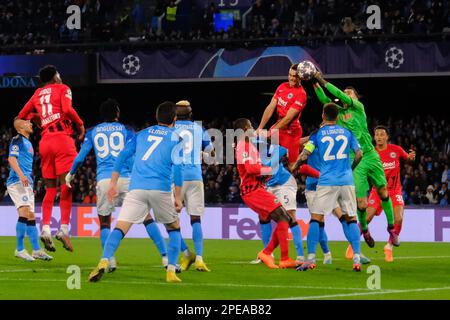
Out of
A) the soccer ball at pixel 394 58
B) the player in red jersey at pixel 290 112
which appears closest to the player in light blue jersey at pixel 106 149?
the player in red jersey at pixel 290 112

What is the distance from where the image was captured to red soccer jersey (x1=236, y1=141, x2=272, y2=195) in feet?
48.2

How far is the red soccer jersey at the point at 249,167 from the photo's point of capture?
578 inches

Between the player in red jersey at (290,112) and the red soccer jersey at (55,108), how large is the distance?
9.83 ft

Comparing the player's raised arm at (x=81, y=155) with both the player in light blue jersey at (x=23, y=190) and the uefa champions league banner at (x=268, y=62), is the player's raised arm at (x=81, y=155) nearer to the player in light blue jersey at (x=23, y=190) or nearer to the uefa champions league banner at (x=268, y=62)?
the player in light blue jersey at (x=23, y=190)

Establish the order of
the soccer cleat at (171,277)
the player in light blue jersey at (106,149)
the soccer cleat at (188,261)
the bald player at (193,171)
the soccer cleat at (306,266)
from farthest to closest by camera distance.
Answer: the bald player at (193,171)
the soccer cleat at (188,261)
the soccer cleat at (306,266)
the player in light blue jersey at (106,149)
the soccer cleat at (171,277)

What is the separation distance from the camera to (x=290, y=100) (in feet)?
53.1

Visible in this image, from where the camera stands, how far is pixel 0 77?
32.8m

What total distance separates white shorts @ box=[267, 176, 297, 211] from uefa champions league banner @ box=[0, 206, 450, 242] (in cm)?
784

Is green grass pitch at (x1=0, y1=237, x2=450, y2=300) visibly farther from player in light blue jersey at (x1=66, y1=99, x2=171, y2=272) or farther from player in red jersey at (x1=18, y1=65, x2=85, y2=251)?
player in red jersey at (x1=18, y1=65, x2=85, y2=251)

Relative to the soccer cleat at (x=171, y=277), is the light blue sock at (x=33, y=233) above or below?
above

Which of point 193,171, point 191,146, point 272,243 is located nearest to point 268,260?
point 272,243

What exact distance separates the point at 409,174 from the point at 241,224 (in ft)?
16.4

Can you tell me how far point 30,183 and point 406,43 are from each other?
15.3 m

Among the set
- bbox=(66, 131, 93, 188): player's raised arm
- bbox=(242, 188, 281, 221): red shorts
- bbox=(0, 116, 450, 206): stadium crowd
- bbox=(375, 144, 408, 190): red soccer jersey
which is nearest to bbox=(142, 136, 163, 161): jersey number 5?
bbox=(66, 131, 93, 188): player's raised arm
